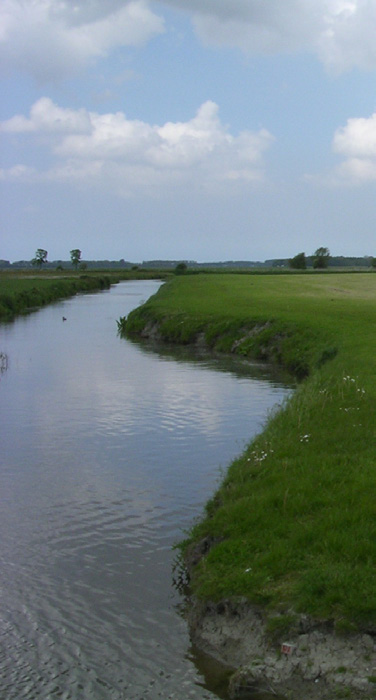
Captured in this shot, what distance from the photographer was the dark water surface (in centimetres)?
802

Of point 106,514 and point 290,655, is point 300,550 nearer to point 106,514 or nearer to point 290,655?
point 290,655

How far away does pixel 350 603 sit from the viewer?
752 cm

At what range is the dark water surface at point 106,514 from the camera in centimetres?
802

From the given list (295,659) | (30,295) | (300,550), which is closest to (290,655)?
(295,659)

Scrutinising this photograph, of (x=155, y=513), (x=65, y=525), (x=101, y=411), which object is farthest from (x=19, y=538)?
(x=101, y=411)

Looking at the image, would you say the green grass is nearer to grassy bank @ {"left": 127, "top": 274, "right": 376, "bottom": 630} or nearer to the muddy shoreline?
grassy bank @ {"left": 127, "top": 274, "right": 376, "bottom": 630}

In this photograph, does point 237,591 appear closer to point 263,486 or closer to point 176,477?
point 263,486

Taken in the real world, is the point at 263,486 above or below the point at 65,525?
above

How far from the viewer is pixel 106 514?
41.2ft

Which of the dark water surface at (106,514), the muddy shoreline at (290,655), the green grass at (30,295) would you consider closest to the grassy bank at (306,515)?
the muddy shoreline at (290,655)

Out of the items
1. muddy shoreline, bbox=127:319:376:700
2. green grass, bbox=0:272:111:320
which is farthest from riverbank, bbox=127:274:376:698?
green grass, bbox=0:272:111:320

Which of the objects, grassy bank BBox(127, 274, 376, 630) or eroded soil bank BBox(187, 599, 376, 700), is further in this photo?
grassy bank BBox(127, 274, 376, 630)

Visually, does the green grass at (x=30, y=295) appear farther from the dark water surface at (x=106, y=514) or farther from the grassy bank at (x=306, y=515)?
the grassy bank at (x=306, y=515)

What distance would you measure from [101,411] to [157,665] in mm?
13253
